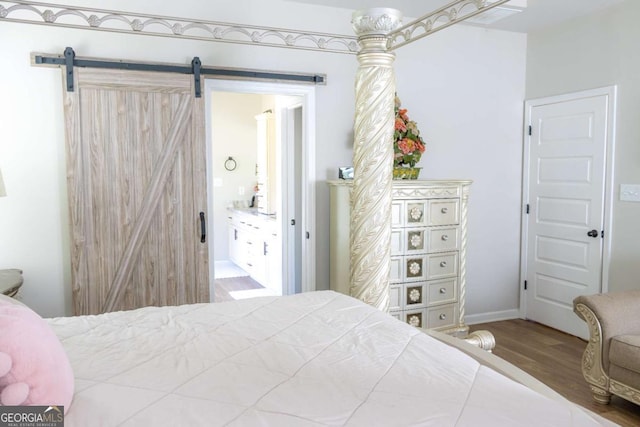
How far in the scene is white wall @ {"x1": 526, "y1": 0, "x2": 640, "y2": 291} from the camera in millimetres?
3980

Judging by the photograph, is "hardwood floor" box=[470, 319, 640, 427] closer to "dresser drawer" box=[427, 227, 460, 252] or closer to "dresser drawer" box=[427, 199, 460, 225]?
"dresser drawer" box=[427, 227, 460, 252]

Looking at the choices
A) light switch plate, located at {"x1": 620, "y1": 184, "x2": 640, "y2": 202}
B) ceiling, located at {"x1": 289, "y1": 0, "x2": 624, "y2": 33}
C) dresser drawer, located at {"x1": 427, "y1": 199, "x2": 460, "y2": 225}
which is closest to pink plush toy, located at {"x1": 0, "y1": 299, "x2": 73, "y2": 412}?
dresser drawer, located at {"x1": 427, "y1": 199, "x2": 460, "y2": 225}

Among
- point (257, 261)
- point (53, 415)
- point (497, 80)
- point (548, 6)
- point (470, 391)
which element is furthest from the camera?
point (257, 261)

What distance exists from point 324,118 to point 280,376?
9.82 ft

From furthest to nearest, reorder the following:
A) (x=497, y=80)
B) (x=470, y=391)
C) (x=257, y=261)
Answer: (x=257, y=261), (x=497, y=80), (x=470, y=391)

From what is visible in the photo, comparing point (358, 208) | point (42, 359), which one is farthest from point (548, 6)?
point (42, 359)

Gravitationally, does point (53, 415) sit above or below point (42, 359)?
below

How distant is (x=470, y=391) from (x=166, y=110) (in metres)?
2.91

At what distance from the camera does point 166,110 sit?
3555 millimetres

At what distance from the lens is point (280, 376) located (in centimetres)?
143

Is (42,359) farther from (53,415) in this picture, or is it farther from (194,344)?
(194,344)

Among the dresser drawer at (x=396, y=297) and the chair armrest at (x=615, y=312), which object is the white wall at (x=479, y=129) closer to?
the dresser drawer at (x=396, y=297)

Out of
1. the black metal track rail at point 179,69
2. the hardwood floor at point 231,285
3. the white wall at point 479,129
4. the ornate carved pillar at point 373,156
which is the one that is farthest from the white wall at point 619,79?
the hardwood floor at point 231,285

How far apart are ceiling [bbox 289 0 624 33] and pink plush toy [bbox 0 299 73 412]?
338 cm
